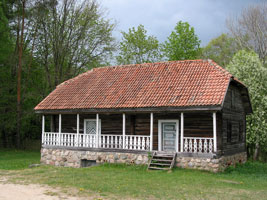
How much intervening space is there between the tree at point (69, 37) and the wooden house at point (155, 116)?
10.5m

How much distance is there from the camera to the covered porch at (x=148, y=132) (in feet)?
58.5

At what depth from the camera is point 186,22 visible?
4178 centimetres

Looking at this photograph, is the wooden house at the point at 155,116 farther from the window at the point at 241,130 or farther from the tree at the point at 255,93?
the tree at the point at 255,93

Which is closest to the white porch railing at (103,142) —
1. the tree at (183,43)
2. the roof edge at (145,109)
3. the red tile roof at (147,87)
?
the roof edge at (145,109)

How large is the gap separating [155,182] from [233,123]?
28.4 feet

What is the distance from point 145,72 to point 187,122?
180 inches

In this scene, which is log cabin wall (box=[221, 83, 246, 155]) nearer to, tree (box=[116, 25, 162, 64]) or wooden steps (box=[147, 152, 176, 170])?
wooden steps (box=[147, 152, 176, 170])

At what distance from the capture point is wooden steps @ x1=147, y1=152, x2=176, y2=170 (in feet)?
54.8

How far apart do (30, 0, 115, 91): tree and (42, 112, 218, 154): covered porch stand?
39.8 ft

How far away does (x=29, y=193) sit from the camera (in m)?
11.2

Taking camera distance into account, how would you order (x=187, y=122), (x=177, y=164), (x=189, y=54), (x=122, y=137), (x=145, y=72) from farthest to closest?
1. (x=189, y=54)
2. (x=145, y=72)
3. (x=122, y=137)
4. (x=187, y=122)
5. (x=177, y=164)

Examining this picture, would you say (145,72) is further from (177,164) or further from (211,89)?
(177,164)

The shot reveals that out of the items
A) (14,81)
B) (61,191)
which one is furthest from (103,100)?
(14,81)

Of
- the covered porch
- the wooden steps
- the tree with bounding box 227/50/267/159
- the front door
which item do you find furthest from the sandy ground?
the tree with bounding box 227/50/267/159
